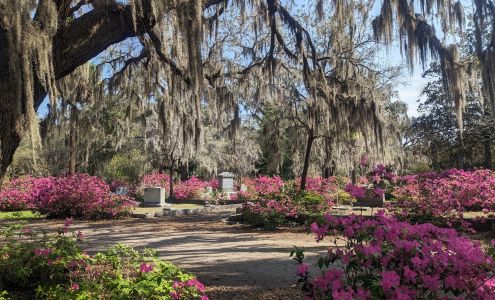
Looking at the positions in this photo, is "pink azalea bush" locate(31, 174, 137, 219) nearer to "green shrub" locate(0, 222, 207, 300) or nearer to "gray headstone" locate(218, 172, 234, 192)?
"green shrub" locate(0, 222, 207, 300)

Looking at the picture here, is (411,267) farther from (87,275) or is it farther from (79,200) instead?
(79,200)

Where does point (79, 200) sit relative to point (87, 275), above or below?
above

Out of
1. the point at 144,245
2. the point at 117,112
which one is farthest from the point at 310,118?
the point at 117,112

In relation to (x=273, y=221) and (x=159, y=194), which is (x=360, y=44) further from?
(x=159, y=194)

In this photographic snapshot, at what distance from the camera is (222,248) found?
320 inches

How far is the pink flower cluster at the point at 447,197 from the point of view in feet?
30.5

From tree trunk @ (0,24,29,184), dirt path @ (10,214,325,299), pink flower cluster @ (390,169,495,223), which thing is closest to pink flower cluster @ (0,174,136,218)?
dirt path @ (10,214,325,299)

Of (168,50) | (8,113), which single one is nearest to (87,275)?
Answer: (8,113)

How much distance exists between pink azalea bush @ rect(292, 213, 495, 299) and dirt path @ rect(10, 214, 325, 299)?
1.74 meters

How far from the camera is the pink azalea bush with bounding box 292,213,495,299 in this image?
2451mm

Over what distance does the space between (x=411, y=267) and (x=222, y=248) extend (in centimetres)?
566

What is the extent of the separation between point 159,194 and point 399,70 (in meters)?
15.9

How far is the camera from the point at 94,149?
107ft

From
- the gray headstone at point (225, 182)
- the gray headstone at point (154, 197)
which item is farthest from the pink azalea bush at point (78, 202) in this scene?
the gray headstone at point (225, 182)
